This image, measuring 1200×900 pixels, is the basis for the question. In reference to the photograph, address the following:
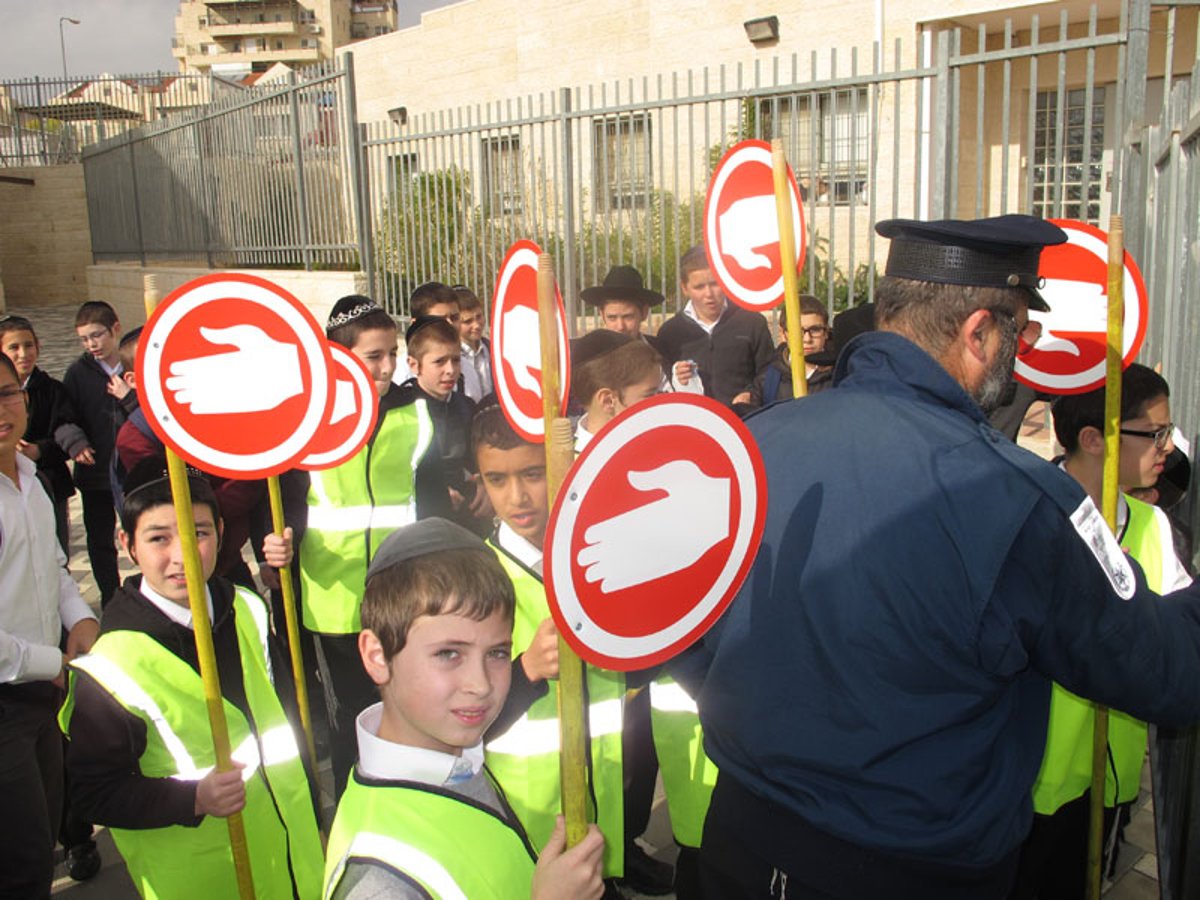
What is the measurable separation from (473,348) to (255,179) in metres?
7.61

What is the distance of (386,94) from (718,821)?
21.5m

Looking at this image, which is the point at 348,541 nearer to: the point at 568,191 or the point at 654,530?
the point at 654,530

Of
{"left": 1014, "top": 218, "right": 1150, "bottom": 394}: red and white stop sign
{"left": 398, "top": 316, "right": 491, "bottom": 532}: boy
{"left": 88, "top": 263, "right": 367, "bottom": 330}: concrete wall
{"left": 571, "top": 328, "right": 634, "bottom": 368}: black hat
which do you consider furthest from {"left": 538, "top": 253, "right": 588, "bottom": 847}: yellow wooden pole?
{"left": 88, "top": 263, "right": 367, "bottom": 330}: concrete wall

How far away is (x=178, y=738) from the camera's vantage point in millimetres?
2299

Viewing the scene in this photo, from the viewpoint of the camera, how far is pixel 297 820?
2480 mm

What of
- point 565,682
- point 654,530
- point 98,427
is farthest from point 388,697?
point 98,427

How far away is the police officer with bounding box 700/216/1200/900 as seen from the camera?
1588 millimetres

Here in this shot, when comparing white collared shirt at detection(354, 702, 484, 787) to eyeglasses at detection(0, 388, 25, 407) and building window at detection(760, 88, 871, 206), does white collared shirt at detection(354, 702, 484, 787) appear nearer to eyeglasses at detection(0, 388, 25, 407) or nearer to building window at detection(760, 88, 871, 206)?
eyeglasses at detection(0, 388, 25, 407)

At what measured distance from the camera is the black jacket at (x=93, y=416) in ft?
17.0

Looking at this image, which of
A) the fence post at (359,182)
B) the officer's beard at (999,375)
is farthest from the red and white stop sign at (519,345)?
the fence post at (359,182)

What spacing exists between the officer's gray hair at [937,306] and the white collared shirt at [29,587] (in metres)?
2.24

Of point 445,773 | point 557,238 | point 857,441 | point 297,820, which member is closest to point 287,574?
point 297,820

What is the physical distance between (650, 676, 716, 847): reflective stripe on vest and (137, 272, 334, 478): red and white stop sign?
1.21 metres

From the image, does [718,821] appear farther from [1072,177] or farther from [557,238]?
[1072,177]
